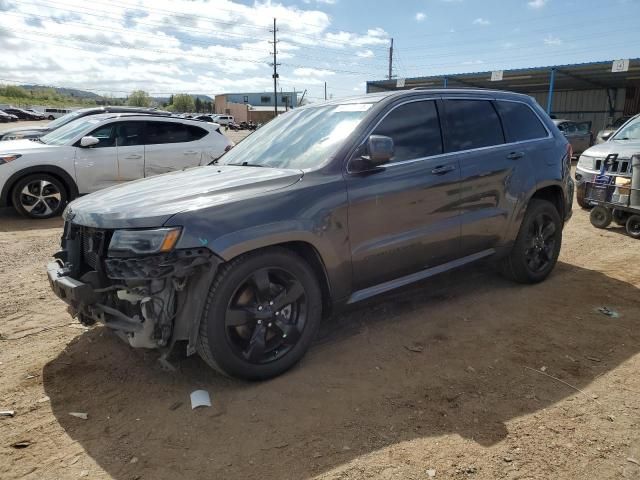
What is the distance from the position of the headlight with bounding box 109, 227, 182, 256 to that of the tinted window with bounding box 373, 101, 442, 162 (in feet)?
5.69

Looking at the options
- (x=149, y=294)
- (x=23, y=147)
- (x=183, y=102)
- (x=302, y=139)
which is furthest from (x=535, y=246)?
(x=183, y=102)

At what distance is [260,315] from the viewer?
3.14 meters

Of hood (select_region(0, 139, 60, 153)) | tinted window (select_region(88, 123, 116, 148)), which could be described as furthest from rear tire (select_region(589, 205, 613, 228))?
hood (select_region(0, 139, 60, 153))

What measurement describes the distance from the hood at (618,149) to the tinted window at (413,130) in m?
4.56

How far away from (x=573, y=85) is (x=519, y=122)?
97.6 ft

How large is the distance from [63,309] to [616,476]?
→ 13.9ft

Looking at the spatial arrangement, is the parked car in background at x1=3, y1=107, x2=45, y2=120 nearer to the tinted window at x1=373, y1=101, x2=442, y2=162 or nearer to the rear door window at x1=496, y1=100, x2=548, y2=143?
the rear door window at x1=496, y1=100, x2=548, y2=143

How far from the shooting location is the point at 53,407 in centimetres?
305

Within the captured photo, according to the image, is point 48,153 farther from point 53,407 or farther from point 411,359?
point 411,359

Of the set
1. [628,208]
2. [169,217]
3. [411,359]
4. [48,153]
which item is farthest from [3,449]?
[628,208]

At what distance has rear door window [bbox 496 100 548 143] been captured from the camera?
189 inches

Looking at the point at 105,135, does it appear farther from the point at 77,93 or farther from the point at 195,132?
the point at 77,93

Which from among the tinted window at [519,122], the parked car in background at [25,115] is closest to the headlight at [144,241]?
the tinted window at [519,122]

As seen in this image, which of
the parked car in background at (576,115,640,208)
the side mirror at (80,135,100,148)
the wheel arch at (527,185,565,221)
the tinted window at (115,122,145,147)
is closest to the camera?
the wheel arch at (527,185,565,221)
